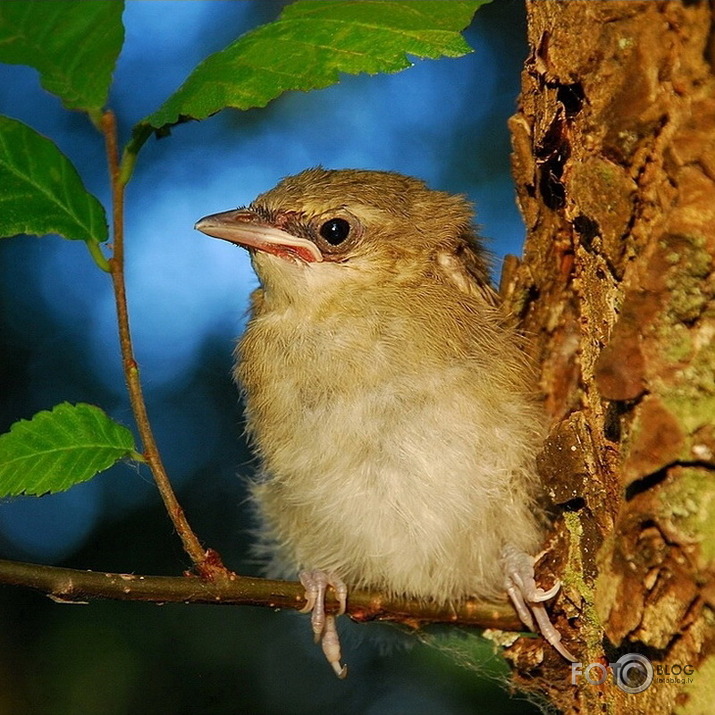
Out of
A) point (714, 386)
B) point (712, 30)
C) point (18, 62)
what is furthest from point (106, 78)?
point (714, 386)

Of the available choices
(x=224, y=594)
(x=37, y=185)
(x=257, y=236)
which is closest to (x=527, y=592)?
(x=224, y=594)

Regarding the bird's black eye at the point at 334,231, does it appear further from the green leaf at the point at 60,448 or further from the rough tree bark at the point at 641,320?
the green leaf at the point at 60,448

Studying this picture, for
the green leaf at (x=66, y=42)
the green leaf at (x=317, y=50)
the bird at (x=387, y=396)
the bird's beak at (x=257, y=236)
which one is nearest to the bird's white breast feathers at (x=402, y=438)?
the bird at (x=387, y=396)

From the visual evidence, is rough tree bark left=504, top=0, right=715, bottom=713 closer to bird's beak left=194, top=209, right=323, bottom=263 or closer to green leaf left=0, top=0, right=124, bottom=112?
bird's beak left=194, top=209, right=323, bottom=263

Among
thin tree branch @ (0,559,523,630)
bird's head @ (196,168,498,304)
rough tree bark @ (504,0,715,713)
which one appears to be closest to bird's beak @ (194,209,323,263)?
bird's head @ (196,168,498,304)

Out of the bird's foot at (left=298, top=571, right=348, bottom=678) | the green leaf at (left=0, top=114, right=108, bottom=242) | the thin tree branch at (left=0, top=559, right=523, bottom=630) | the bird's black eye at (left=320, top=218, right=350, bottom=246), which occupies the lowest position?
the bird's foot at (left=298, top=571, right=348, bottom=678)
